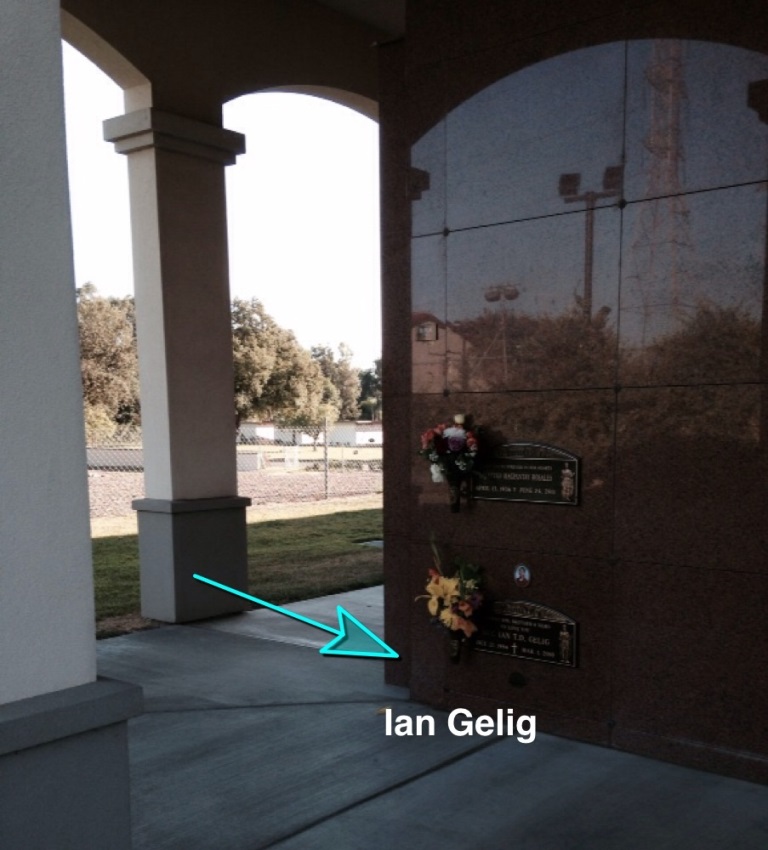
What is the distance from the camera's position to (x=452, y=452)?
4.59 metres

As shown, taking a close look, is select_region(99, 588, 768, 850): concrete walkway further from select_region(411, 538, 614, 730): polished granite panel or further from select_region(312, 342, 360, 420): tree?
select_region(312, 342, 360, 420): tree

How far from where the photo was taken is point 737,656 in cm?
391

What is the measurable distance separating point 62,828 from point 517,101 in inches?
150

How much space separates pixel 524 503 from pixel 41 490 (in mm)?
2809

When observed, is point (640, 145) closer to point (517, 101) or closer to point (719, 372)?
point (517, 101)

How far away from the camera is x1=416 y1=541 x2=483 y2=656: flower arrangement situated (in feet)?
15.2

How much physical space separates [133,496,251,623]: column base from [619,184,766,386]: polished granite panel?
13.5ft

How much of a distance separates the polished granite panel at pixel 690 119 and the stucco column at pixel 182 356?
4.08m

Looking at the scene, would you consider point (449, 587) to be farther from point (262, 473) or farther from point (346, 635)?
point (262, 473)

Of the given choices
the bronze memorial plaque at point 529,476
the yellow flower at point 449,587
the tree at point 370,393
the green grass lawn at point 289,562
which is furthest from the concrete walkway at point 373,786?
the tree at point 370,393

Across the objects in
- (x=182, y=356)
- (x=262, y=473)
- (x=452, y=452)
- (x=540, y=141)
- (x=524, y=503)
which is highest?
(x=540, y=141)

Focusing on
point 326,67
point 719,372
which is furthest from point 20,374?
point 326,67

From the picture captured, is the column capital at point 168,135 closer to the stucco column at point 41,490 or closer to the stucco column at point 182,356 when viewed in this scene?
the stucco column at point 182,356

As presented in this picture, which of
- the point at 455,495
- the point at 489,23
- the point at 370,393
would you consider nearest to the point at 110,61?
the point at 489,23
